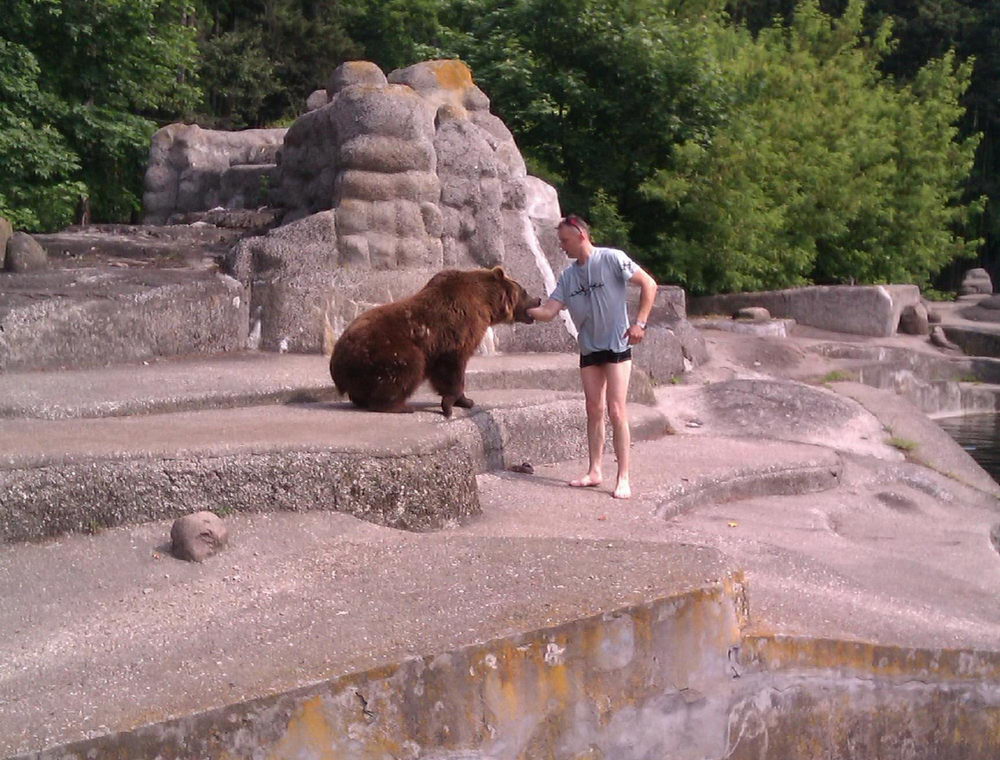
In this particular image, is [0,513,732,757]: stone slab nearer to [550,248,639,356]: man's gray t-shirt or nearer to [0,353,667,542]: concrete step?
[0,353,667,542]: concrete step

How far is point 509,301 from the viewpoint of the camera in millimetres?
6516

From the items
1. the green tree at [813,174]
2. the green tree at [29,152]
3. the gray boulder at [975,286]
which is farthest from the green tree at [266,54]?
the gray boulder at [975,286]

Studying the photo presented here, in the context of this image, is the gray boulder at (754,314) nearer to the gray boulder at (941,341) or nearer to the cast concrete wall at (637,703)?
the gray boulder at (941,341)

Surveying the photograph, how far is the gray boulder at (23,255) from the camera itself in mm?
8188

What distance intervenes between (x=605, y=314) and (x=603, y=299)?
0.08m

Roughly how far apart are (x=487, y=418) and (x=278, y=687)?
342 cm

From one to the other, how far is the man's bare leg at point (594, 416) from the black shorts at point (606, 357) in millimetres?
26

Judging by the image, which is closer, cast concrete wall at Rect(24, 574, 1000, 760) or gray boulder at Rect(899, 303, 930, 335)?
cast concrete wall at Rect(24, 574, 1000, 760)

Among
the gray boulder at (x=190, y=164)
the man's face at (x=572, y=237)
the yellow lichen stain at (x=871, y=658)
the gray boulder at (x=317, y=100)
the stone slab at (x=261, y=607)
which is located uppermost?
the gray boulder at (x=317, y=100)

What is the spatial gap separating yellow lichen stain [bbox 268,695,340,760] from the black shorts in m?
3.08

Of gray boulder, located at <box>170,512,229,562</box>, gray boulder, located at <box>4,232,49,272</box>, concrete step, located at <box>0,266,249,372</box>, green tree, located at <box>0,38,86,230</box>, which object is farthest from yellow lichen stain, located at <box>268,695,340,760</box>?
green tree, located at <box>0,38,86,230</box>

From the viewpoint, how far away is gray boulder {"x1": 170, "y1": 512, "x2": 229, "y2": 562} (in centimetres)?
401

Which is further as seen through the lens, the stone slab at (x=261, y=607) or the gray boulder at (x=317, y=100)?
the gray boulder at (x=317, y=100)

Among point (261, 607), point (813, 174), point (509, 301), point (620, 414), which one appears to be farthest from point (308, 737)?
point (813, 174)
